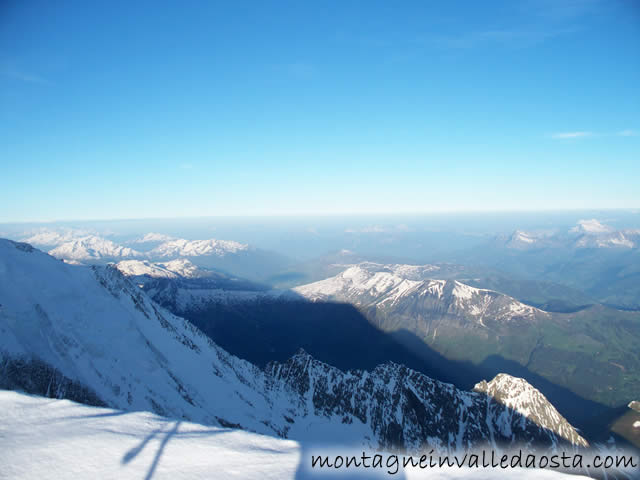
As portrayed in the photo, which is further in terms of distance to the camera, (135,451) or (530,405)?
(530,405)

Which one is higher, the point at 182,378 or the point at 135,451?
the point at 135,451

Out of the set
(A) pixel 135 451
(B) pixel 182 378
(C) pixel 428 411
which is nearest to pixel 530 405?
(C) pixel 428 411

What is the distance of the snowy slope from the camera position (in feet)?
19.3

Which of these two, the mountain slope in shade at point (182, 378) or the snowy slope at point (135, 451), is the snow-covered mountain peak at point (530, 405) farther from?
the snowy slope at point (135, 451)

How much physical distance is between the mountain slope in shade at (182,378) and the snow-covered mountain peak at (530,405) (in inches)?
59.0

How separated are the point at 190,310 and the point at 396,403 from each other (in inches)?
6443

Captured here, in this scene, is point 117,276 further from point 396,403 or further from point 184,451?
point 396,403

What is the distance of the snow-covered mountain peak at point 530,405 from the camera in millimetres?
72688

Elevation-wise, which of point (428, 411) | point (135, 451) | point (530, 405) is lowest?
point (428, 411)

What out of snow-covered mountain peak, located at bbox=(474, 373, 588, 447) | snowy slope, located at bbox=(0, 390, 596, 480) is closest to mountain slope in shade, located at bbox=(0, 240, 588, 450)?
snow-covered mountain peak, located at bbox=(474, 373, 588, 447)

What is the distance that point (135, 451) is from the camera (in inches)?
250

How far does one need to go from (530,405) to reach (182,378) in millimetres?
85272

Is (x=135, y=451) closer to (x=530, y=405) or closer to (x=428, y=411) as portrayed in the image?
(x=428, y=411)

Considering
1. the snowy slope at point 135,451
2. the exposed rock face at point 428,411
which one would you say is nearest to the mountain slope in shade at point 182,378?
the exposed rock face at point 428,411
